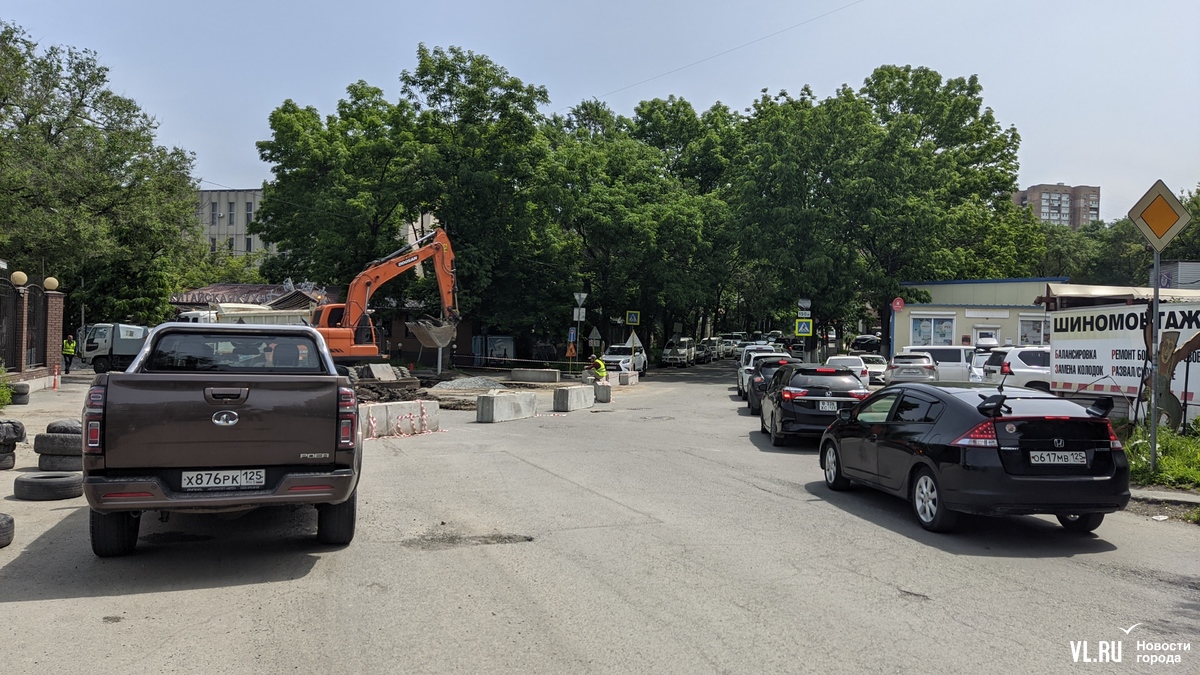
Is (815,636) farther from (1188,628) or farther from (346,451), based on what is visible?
(346,451)

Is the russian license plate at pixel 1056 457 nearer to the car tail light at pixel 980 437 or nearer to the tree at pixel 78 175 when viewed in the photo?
the car tail light at pixel 980 437

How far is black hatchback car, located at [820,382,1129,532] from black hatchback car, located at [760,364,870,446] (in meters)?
6.36

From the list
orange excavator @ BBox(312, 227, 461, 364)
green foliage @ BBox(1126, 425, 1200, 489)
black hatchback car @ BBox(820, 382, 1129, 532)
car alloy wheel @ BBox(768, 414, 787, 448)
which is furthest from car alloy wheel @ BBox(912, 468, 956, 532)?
orange excavator @ BBox(312, 227, 461, 364)

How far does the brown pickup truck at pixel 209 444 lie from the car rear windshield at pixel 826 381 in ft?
33.0

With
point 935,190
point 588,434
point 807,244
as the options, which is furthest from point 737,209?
point 588,434

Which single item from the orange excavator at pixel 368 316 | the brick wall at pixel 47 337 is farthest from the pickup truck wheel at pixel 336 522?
the brick wall at pixel 47 337

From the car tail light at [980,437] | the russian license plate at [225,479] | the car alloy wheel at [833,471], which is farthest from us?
the car alloy wheel at [833,471]

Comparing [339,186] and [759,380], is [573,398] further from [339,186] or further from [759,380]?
[339,186]

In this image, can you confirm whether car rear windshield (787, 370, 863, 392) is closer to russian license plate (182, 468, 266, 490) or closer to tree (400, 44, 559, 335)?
russian license plate (182, 468, 266, 490)

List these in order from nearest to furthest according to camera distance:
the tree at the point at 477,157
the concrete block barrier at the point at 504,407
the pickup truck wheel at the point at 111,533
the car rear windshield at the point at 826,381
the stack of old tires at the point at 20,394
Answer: the pickup truck wheel at the point at 111,533 → the car rear windshield at the point at 826,381 → the stack of old tires at the point at 20,394 → the concrete block barrier at the point at 504,407 → the tree at the point at 477,157

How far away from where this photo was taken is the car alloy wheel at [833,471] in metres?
10.3

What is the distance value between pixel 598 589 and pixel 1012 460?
402 centimetres

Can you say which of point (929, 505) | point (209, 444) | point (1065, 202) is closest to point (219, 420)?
point (209, 444)

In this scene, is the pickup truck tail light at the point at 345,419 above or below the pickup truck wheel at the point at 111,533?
above
